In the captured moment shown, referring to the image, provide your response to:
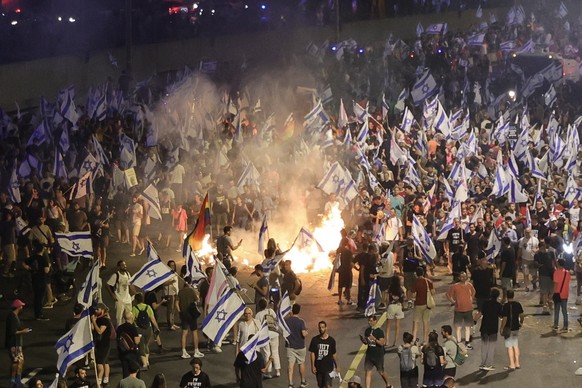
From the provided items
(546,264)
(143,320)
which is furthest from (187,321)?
(546,264)

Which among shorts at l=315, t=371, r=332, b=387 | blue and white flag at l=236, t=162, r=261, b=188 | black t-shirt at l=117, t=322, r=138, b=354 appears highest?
blue and white flag at l=236, t=162, r=261, b=188

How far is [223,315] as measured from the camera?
1730 centimetres

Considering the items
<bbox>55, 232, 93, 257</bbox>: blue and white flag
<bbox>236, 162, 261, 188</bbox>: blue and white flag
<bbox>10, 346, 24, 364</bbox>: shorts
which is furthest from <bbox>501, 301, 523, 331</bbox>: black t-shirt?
<bbox>236, 162, 261, 188</bbox>: blue and white flag

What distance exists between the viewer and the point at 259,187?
96.7 ft

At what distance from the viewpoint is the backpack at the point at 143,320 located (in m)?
18.6

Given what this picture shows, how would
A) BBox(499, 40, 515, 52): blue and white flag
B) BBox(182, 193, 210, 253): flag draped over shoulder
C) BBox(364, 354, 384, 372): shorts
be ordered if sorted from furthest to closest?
BBox(499, 40, 515, 52): blue and white flag, BBox(182, 193, 210, 253): flag draped over shoulder, BBox(364, 354, 384, 372): shorts

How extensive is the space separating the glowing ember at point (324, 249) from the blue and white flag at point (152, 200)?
3.34m

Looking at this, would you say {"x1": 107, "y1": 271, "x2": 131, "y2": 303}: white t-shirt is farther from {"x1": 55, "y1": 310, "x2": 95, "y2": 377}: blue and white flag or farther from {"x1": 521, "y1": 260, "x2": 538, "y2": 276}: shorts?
{"x1": 521, "y1": 260, "x2": 538, "y2": 276}: shorts

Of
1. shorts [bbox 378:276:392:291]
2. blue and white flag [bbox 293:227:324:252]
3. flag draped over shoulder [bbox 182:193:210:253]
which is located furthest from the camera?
blue and white flag [bbox 293:227:324:252]

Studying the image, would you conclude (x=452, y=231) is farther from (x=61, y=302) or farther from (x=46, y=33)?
(x=46, y=33)

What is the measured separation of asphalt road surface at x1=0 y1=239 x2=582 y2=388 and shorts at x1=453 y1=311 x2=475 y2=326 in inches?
20.3

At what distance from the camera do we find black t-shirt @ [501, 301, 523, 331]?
62.2 feet

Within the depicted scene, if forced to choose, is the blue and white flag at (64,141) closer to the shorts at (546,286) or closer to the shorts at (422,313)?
the shorts at (422,313)

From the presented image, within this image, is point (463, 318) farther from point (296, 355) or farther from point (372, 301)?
point (296, 355)
